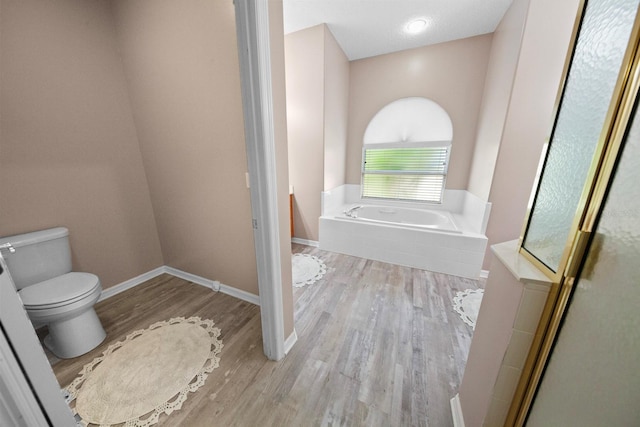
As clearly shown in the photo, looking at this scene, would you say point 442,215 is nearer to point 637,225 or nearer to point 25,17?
point 637,225

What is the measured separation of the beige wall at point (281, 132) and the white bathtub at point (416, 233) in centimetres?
149

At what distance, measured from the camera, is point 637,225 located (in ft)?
1.19

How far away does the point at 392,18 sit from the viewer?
2164 mm

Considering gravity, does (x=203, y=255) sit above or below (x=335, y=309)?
above

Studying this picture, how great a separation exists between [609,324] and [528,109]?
221cm

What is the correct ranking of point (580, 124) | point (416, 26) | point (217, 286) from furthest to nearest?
point (416, 26) < point (217, 286) < point (580, 124)

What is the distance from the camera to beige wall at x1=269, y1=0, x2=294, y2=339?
98cm

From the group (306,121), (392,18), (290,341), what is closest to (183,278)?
(290,341)

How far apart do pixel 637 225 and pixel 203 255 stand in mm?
2347

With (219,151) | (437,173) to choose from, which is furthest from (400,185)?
(219,151)

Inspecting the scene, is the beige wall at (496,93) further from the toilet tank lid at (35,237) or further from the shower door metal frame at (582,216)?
the toilet tank lid at (35,237)

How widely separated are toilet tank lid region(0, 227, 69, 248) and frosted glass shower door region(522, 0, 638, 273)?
264 centimetres

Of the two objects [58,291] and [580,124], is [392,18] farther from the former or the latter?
[58,291]

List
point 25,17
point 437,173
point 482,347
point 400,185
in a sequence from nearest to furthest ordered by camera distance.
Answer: point 482,347
point 25,17
point 437,173
point 400,185
